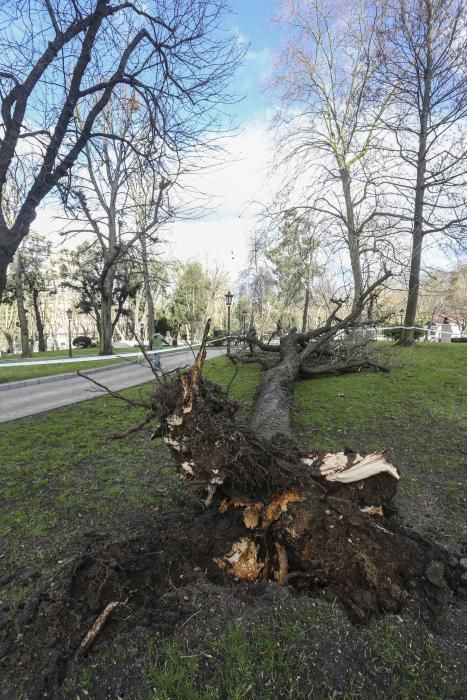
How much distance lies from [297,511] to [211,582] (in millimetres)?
577

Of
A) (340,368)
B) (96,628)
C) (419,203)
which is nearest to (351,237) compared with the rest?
(419,203)

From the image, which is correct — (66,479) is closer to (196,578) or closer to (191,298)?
(196,578)

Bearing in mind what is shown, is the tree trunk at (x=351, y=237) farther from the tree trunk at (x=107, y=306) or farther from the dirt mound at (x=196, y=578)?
the dirt mound at (x=196, y=578)

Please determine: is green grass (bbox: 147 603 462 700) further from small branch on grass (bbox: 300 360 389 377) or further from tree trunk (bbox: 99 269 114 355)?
tree trunk (bbox: 99 269 114 355)

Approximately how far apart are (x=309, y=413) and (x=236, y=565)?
11.2ft

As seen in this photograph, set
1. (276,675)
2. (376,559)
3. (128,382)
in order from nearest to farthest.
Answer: (276,675) → (376,559) → (128,382)

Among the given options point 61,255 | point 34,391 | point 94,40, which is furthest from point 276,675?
point 61,255

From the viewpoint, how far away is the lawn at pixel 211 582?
4.24 feet

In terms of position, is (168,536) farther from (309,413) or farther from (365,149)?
(365,149)

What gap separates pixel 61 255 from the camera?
1089 inches

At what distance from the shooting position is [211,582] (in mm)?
1742

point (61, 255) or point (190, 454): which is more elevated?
point (61, 255)

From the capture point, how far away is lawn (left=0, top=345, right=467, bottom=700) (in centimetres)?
129

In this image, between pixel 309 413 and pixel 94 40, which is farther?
pixel 309 413
